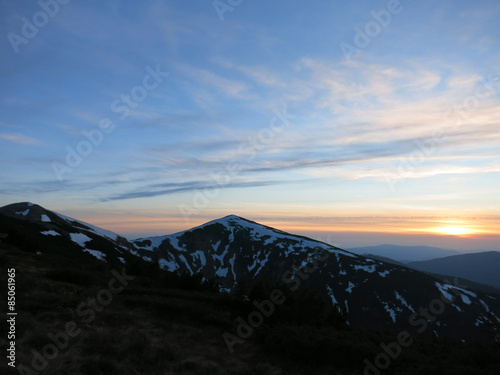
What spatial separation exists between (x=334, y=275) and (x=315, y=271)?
833 centimetres

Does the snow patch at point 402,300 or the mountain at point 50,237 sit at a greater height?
the mountain at point 50,237

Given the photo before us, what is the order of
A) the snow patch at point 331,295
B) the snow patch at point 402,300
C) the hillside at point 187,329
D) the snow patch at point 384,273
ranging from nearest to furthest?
the hillside at point 187,329 → the snow patch at point 331,295 → the snow patch at point 402,300 → the snow patch at point 384,273

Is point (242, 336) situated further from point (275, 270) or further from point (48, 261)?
point (275, 270)

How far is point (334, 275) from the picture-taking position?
131m

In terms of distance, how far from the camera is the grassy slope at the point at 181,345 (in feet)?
35.7

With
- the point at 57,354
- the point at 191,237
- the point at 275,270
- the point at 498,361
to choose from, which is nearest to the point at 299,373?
the point at 498,361

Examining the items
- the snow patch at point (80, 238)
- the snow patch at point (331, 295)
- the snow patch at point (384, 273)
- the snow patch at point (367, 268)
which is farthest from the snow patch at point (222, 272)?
the snow patch at point (80, 238)

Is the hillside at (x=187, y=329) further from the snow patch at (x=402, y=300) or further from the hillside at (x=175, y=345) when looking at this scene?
the snow patch at (x=402, y=300)

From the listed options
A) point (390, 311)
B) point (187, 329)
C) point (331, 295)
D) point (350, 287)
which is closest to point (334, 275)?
point (350, 287)

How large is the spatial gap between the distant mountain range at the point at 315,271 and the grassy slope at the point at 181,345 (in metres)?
53.7

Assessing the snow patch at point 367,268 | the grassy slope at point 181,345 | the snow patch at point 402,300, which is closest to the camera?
the grassy slope at point 181,345

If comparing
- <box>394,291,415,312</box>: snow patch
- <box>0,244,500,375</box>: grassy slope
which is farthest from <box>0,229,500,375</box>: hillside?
<box>394,291,415,312</box>: snow patch

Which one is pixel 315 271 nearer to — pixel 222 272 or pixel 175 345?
pixel 222 272

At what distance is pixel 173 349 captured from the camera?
497 inches
